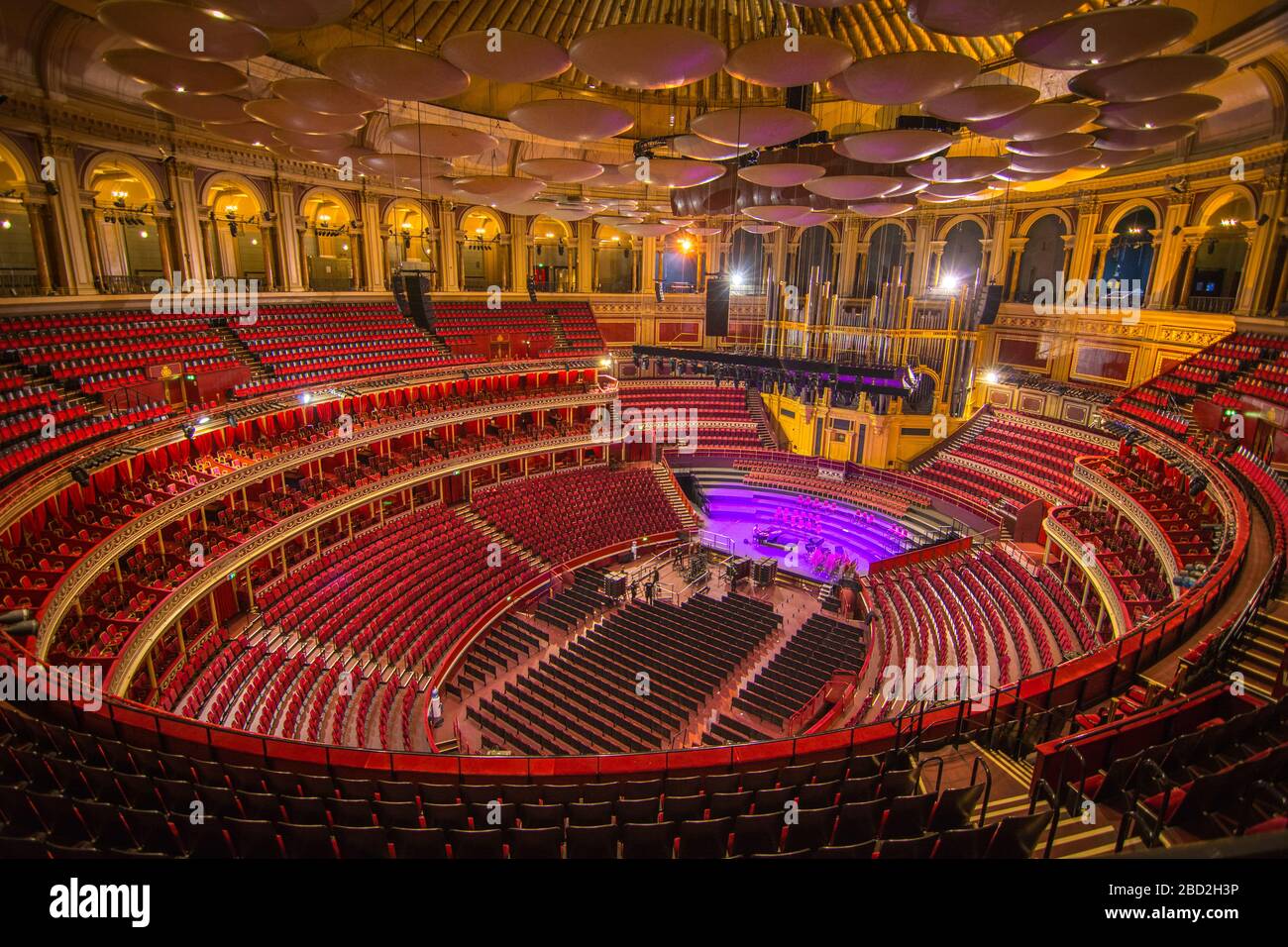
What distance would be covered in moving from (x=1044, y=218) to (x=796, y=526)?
16147 mm

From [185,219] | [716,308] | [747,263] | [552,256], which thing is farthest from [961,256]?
[185,219]

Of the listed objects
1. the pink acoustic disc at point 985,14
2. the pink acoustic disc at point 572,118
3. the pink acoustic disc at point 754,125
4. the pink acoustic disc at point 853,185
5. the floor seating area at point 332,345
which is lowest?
the floor seating area at point 332,345

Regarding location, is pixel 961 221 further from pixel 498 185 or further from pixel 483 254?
pixel 498 185

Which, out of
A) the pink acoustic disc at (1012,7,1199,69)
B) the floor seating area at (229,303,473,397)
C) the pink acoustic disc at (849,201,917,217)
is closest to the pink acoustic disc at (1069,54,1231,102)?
the pink acoustic disc at (1012,7,1199,69)

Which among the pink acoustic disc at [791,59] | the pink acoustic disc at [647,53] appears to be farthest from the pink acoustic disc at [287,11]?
the pink acoustic disc at [791,59]

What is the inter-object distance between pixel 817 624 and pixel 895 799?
12.4 m

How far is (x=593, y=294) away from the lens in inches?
1294

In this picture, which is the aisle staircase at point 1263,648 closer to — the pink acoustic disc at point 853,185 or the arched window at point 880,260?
the pink acoustic disc at point 853,185

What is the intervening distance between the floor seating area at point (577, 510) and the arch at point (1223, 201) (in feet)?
64.8

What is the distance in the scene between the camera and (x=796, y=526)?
25453 mm

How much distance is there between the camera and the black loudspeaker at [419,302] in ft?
87.9
